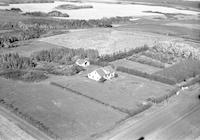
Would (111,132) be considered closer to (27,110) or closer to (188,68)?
(27,110)

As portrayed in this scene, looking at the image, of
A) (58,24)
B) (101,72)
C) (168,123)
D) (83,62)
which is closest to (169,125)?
(168,123)

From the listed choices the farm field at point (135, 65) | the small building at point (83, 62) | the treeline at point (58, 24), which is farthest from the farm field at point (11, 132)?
the treeline at point (58, 24)

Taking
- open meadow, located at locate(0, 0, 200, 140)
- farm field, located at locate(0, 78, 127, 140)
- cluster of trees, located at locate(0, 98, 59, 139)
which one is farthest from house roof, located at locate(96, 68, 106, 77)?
cluster of trees, located at locate(0, 98, 59, 139)

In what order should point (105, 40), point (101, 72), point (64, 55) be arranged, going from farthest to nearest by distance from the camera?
point (105, 40) < point (64, 55) < point (101, 72)

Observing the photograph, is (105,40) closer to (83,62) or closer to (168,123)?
(83,62)

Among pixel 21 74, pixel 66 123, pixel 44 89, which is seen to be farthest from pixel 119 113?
pixel 21 74

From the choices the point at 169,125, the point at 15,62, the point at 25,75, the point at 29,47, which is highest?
the point at 29,47
